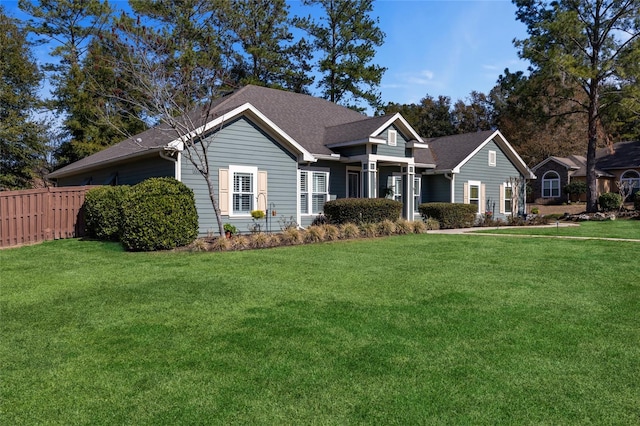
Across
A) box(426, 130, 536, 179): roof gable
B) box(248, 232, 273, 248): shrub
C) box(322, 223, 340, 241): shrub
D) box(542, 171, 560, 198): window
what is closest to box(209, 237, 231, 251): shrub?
box(248, 232, 273, 248): shrub

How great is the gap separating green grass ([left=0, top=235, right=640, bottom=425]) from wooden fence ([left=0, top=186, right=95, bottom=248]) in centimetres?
534

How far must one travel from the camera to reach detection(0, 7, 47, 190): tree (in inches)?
1070

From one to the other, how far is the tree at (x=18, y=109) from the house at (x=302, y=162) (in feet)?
14.9

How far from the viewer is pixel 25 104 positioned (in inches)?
1116

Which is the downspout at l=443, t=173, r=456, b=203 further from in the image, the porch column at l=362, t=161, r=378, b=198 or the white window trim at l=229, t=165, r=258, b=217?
the white window trim at l=229, t=165, r=258, b=217

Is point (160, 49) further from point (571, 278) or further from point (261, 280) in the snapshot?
point (571, 278)

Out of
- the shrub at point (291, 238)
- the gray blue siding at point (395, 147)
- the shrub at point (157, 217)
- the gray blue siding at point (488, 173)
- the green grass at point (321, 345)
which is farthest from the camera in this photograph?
the gray blue siding at point (488, 173)

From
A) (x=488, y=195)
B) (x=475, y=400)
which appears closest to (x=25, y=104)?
(x=488, y=195)

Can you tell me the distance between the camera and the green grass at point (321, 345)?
129 inches

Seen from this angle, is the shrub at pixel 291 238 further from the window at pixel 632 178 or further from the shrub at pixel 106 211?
the window at pixel 632 178

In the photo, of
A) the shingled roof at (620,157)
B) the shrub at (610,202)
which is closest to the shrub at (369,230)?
the shrub at (610,202)

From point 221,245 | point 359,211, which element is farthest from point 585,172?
point 221,245

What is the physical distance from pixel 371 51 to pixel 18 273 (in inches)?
1183

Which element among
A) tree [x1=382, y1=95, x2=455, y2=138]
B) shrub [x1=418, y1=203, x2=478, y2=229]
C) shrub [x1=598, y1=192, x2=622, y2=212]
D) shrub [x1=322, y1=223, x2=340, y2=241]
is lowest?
shrub [x1=322, y1=223, x2=340, y2=241]
